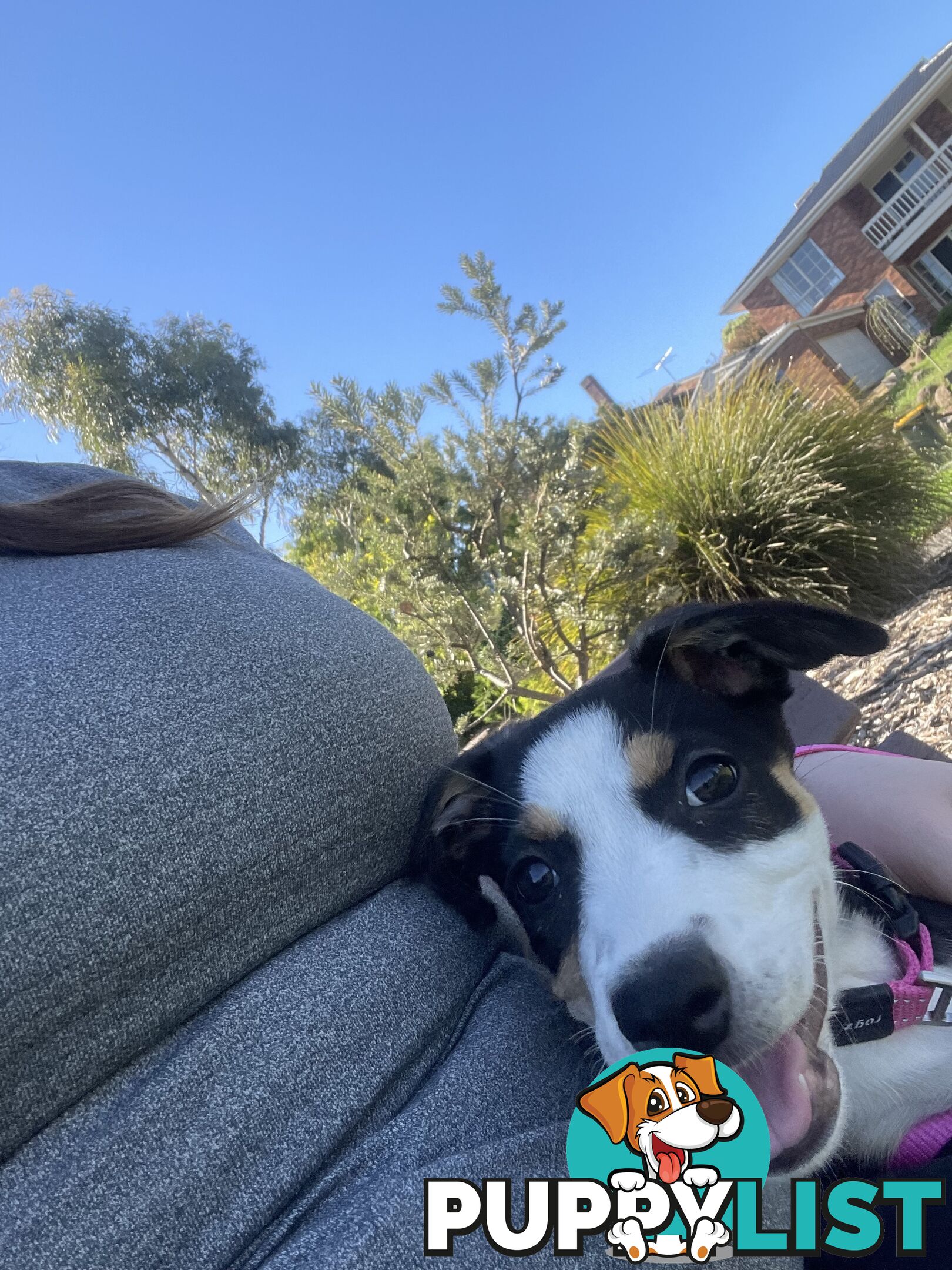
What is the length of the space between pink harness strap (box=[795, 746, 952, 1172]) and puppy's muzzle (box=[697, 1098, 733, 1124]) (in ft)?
1.58

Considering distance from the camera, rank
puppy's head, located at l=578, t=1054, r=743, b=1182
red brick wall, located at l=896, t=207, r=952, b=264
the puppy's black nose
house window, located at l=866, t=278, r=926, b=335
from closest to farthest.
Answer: puppy's head, located at l=578, t=1054, r=743, b=1182 → the puppy's black nose → red brick wall, located at l=896, t=207, r=952, b=264 → house window, located at l=866, t=278, r=926, b=335

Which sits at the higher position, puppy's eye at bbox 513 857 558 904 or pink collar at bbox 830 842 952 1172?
puppy's eye at bbox 513 857 558 904

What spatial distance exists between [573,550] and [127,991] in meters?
4.56

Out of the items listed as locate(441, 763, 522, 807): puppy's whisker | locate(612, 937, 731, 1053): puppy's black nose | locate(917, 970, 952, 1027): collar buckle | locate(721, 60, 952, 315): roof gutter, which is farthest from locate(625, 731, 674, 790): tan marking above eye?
locate(721, 60, 952, 315): roof gutter

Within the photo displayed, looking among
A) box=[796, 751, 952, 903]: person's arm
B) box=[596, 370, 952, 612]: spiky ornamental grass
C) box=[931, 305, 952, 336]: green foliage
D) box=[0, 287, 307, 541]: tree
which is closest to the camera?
box=[796, 751, 952, 903]: person's arm

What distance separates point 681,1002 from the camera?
1.15 meters

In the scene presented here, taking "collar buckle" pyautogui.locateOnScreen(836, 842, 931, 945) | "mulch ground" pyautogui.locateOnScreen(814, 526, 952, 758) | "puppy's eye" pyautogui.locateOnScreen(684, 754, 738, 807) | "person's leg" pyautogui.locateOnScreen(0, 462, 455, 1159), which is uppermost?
"person's leg" pyautogui.locateOnScreen(0, 462, 455, 1159)

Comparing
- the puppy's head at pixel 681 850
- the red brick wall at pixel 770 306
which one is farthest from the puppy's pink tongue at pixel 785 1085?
the red brick wall at pixel 770 306

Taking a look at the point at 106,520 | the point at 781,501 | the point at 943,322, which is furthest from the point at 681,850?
the point at 943,322

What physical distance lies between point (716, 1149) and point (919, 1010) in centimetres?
73

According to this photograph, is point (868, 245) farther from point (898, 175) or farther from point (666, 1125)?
point (666, 1125)

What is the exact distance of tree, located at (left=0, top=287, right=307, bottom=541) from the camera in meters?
13.2

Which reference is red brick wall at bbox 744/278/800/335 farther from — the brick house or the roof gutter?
the roof gutter

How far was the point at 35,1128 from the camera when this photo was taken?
98cm
